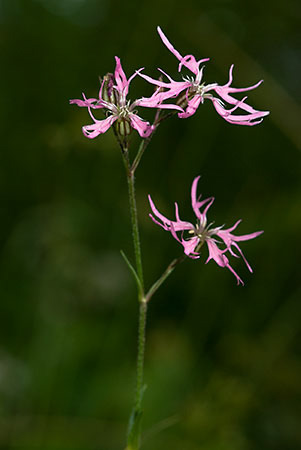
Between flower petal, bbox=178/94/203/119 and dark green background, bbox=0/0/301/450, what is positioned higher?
A: flower petal, bbox=178/94/203/119

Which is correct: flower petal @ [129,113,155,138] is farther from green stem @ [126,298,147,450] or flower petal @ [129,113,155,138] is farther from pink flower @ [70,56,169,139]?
green stem @ [126,298,147,450]

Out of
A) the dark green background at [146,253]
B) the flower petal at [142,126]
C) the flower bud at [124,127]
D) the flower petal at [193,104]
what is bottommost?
the dark green background at [146,253]

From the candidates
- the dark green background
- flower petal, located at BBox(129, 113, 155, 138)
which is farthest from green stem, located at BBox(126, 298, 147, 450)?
the dark green background

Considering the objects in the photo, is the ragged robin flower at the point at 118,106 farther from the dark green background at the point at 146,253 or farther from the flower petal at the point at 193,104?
the dark green background at the point at 146,253

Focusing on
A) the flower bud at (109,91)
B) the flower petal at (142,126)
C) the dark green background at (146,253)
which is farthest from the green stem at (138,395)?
the dark green background at (146,253)

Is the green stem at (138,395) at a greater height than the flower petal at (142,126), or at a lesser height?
lesser

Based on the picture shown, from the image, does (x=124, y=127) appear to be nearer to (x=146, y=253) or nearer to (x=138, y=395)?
(x=138, y=395)

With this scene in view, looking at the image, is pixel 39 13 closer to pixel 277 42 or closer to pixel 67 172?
pixel 67 172

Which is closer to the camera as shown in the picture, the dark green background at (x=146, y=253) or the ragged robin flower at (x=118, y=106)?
the ragged robin flower at (x=118, y=106)

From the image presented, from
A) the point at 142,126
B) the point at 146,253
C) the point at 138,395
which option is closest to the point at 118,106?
the point at 142,126
